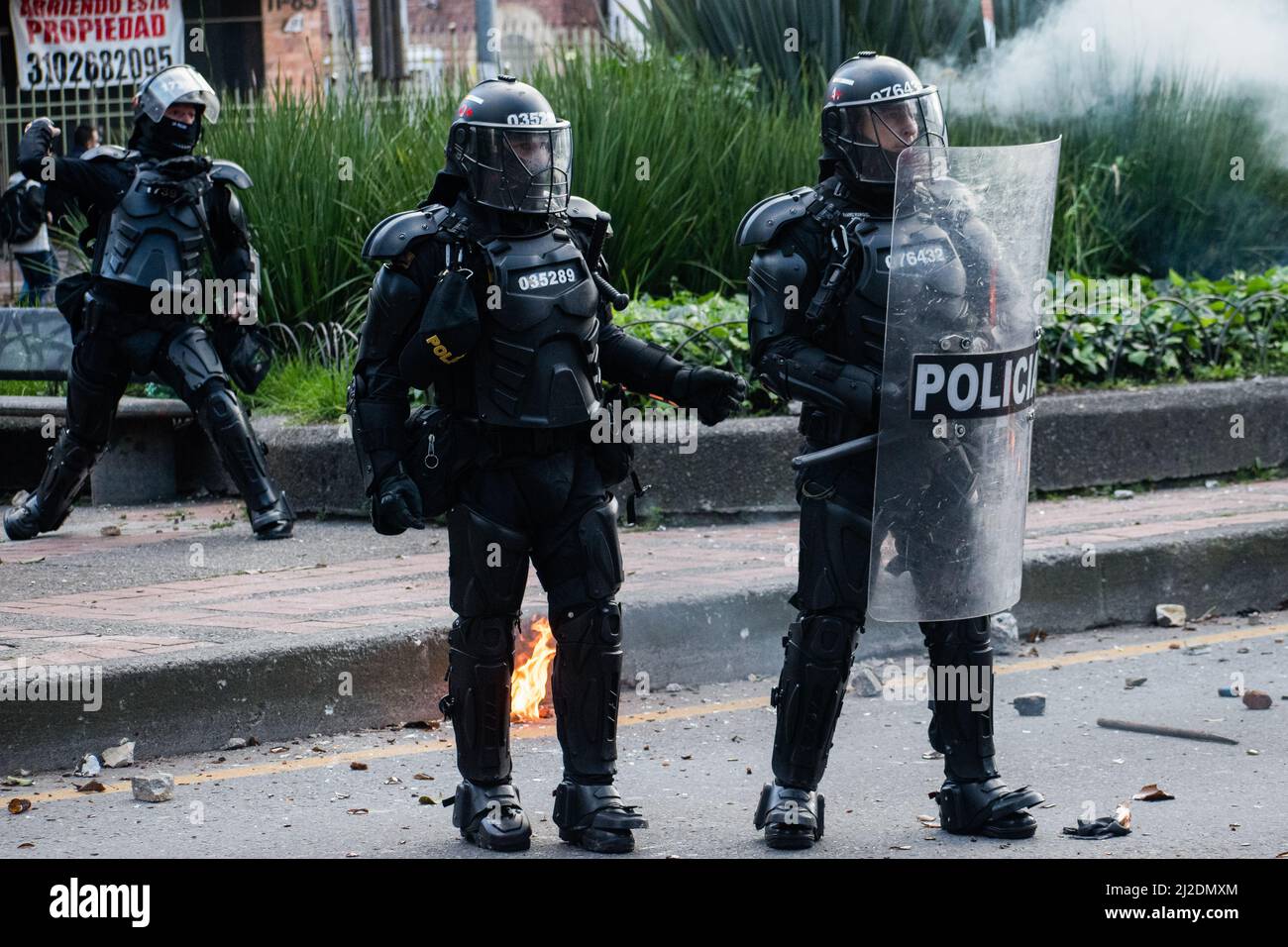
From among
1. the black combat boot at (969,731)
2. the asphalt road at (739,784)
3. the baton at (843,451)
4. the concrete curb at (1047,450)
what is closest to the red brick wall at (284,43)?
the concrete curb at (1047,450)

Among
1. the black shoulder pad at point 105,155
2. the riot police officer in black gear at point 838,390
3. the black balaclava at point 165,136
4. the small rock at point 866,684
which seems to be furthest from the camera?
the black shoulder pad at point 105,155

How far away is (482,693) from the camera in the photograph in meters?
4.39

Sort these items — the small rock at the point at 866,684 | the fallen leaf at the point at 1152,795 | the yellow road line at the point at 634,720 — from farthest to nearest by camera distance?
the small rock at the point at 866,684 → the yellow road line at the point at 634,720 → the fallen leaf at the point at 1152,795

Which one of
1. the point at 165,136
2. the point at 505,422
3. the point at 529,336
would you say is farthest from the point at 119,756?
the point at 165,136

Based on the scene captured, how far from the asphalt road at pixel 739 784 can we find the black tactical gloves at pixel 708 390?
1.01 metres

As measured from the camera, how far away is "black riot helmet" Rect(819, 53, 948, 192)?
168 inches

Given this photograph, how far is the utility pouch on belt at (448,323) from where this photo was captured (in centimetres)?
419

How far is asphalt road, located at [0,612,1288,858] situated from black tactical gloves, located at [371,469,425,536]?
77cm

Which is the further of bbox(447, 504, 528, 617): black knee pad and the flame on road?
the flame on road

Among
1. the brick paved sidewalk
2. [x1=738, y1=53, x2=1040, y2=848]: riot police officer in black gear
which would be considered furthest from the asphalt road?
the brick paved sidewalk

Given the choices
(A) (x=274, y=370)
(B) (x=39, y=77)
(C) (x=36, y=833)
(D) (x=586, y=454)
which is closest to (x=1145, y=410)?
(A) (x=274, y=370)

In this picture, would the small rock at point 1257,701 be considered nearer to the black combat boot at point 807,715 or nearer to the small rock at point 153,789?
the black combat boot at point 807,715

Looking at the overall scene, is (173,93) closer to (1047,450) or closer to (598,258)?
(598,258)

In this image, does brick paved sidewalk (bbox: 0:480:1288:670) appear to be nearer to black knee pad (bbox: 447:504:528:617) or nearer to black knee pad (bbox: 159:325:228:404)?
black knee pad (bbox: 159:325:228:404)
